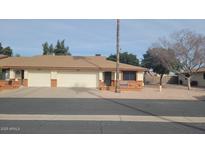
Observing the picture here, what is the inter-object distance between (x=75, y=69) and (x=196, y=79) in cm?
2526

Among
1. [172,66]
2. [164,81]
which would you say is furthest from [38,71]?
[164,81]

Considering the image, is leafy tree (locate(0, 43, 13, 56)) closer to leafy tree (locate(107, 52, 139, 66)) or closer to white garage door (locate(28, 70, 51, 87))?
leafy tree (locate(107, 52, 139, 66))

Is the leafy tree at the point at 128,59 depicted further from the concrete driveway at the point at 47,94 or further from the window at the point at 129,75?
the concrete driveway at the point at 47,94

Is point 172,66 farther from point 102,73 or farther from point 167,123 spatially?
point 167,123

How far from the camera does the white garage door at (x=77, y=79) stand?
107 feet

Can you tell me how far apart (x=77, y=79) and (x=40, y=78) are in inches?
157

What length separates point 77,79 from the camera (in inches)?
1291

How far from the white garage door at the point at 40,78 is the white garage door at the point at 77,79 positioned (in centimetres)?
118

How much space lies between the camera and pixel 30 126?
9422mm

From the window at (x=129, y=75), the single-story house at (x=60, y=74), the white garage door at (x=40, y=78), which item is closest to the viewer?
the single-story house at (x=60, y=74)

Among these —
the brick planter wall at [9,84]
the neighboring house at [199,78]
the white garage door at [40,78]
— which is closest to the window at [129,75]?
the white garage door at [40,78]

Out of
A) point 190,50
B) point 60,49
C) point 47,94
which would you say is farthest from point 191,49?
point 60,49

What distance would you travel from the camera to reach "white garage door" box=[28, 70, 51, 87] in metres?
32.4

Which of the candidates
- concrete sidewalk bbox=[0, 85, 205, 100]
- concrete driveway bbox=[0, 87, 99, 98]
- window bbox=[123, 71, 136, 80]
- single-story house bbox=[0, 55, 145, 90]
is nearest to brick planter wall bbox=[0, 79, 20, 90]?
single-story house bbox=[0, 55, 145, 90]
